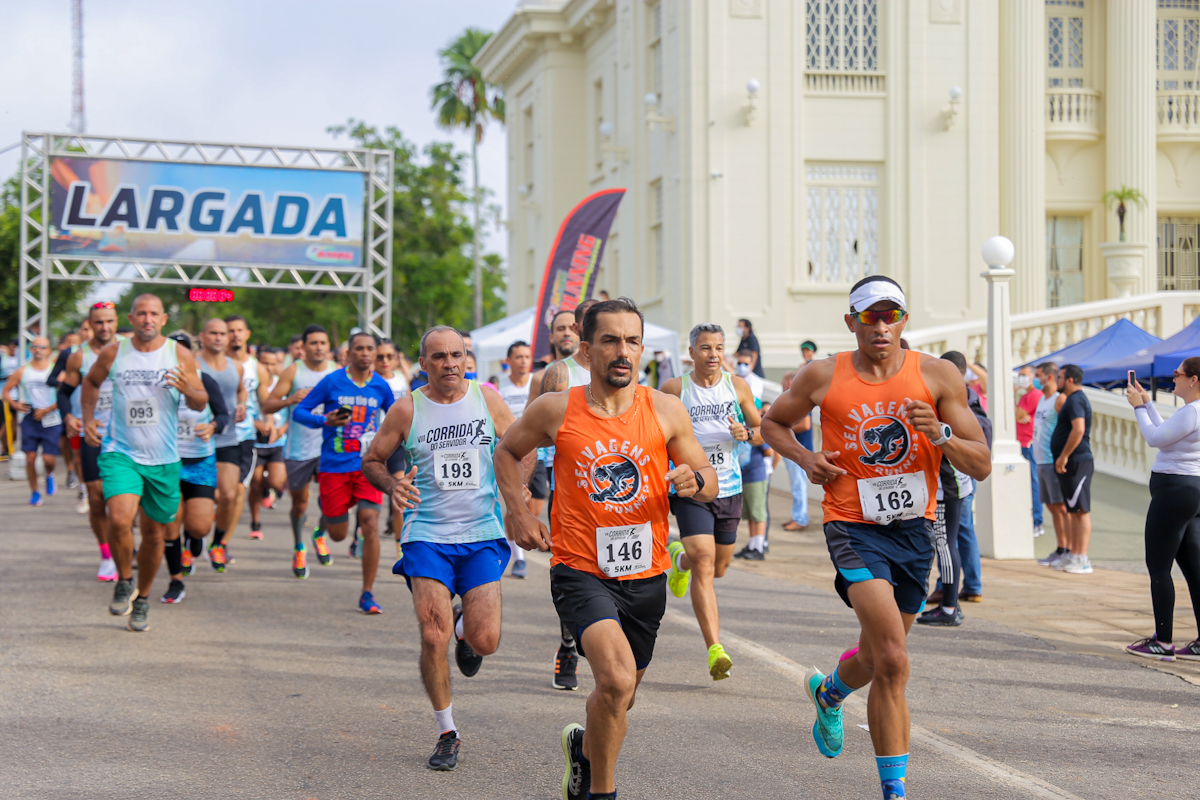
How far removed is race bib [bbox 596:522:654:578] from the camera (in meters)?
4.58

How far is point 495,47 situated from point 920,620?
99.5ft

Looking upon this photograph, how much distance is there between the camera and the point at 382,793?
4.88 meters

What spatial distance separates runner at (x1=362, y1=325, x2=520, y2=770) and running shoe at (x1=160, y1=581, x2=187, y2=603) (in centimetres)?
405

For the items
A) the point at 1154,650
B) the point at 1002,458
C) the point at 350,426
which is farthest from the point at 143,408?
the point at 1002,458

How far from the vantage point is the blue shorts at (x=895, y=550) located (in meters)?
4.79

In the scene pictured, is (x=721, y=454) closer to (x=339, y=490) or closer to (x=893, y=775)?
(x=339, y=490)

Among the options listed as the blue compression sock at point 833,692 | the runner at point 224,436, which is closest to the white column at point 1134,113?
the runner at point 224,436

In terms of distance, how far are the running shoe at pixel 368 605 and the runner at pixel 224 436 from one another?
2094mm

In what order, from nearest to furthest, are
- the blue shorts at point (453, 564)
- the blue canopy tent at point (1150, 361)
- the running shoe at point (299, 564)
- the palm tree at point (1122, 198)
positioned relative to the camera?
the blue shorts at point (453, 564) → the running shoe at point (299, 564) → the blue canopy tent at point (1150, 361) → the palm tree at point (1122, 198)

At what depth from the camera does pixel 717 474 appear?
23.7 feet

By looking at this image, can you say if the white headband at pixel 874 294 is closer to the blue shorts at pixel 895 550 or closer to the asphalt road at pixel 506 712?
the blue shorts at pixel 895 550

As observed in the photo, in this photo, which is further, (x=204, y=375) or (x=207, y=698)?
(x=204, y=375)

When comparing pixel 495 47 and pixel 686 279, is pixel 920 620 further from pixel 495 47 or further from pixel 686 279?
pixel 495 47

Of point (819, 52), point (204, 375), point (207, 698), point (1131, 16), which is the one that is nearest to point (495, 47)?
point (819, 52)
